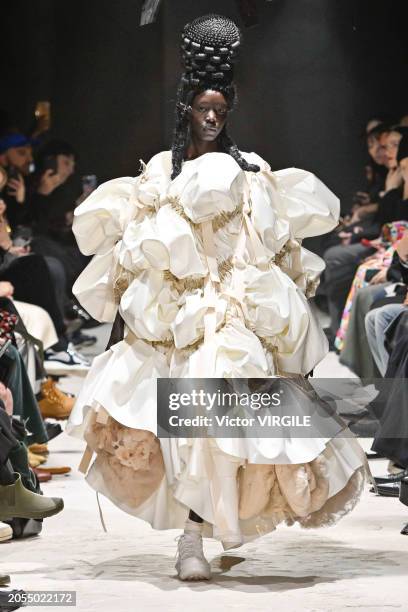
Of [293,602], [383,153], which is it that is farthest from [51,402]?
[293,602]

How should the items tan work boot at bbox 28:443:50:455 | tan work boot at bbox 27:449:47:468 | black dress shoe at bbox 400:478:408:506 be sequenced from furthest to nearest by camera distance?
1. tan work boot at bbox 28:443:50:455
2. tan work boot at bbox 27:449:47:468
3. black dress shoe at bbox 400:478:408:506

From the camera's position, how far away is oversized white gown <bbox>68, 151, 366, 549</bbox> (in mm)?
4344

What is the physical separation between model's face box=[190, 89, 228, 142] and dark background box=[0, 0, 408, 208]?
1.44 metres

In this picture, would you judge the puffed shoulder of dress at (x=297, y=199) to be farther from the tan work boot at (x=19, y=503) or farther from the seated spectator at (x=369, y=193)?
the seated spectator at (x=369, y=193)


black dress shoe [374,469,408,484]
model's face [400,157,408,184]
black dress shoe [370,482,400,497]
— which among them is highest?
model's face [400,157,408,184]

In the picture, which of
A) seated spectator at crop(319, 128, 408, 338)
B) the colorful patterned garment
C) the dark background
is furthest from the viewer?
seated spectator at crop(319, 128, 408, 338)

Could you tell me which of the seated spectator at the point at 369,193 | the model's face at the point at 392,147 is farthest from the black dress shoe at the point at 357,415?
the model's face at the point at 392,147

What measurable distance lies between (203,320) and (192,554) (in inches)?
26.6

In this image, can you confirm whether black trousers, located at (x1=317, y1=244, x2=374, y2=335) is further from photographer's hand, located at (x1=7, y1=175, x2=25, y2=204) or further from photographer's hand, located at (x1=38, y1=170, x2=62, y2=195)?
photographer's hand, located at (x1=7, y1=175, x2=25, y2=204)

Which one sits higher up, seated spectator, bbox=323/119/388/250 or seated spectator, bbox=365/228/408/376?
seated spectator, bbox=323/119/388/250

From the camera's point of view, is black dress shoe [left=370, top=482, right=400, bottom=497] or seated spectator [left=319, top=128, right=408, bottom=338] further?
seated spectator [left=319, top=128, right=408, bottom=338]

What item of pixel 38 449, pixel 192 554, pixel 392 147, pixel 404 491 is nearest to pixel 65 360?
pixel 38 449

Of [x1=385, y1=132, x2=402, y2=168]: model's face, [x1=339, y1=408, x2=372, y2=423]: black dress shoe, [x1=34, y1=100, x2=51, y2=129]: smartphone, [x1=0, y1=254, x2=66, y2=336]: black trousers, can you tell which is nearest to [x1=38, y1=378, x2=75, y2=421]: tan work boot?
[x1=0, y1=254, x2=66, y2=336]: black trousers

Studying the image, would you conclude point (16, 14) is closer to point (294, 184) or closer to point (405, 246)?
point (405, 246)
